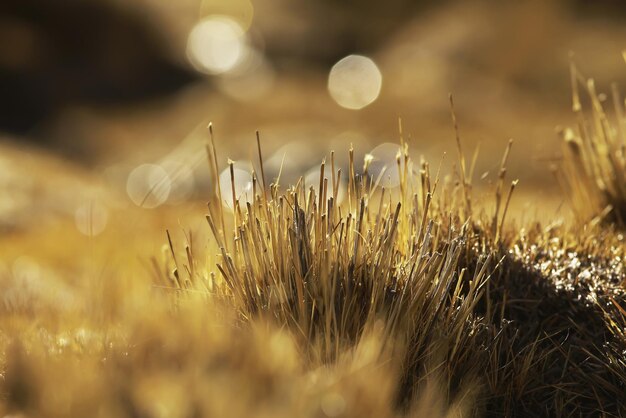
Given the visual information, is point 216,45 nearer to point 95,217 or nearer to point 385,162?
point 385,162

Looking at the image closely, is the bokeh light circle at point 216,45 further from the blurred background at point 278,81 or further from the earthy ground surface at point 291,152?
the earthy ground surface at point 291,152

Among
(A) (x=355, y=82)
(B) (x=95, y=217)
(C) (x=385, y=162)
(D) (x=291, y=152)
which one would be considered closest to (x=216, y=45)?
(A) (x=355, y=82)

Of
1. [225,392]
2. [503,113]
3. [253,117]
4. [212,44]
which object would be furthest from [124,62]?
[225,392]

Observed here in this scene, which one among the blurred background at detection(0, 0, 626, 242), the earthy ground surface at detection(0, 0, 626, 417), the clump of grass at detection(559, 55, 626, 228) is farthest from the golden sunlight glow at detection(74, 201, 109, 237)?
the clump of grass at detection(559, 55, 626, 228)

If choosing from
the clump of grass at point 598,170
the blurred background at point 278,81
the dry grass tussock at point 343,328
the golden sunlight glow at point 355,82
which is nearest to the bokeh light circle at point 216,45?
the blurred background at point 278,81

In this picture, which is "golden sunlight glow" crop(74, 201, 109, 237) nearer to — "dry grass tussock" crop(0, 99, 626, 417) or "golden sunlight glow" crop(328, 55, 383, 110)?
"dry grass tussock" crop(0, 99, 626, 417)

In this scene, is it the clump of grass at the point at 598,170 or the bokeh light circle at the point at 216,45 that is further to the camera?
the bokeh light circle at the point at 216,45
